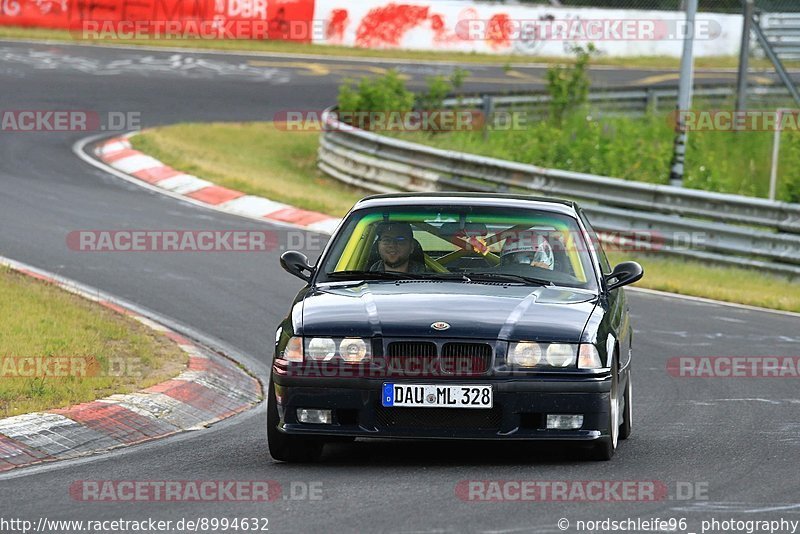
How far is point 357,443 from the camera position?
28.5 feet

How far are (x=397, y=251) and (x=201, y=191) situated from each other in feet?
41.2

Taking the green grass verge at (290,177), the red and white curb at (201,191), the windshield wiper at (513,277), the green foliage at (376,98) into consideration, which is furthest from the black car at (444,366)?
the green foliage at (376,98)

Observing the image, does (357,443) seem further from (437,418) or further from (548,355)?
A: (548,355)

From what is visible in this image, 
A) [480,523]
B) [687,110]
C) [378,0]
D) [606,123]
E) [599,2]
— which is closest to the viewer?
[480,523]

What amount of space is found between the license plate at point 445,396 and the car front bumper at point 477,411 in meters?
0.03

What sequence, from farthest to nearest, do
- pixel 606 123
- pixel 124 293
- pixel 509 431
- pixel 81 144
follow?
1. pixel 606 123
2. pixel 81 144
3. pixel 124 293
4. pixel 509 431

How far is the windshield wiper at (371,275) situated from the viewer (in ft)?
27.9

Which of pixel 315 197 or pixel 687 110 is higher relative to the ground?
pixel 687 110

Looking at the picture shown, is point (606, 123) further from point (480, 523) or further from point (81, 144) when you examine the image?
point (480, 523)

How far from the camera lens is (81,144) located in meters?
24.1

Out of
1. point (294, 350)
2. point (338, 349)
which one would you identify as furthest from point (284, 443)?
point (338, 349)

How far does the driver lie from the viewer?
8664 mm

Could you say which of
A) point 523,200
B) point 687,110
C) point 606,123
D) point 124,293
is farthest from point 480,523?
point 606,123

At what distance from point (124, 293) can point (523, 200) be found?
20.0 feet
